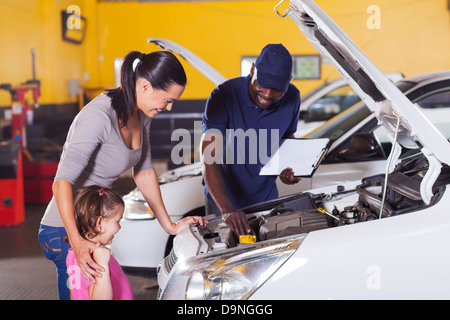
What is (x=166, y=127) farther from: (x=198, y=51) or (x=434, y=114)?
(x=434, y=114)

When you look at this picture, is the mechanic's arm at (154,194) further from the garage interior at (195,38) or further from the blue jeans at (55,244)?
the garage interior at (195,38)

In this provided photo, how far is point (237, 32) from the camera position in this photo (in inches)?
535

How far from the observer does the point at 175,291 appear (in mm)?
1887

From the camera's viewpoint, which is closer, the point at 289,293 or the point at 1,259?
the point at 289,293

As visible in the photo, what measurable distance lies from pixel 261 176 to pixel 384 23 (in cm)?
1151

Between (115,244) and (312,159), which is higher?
(312,159)

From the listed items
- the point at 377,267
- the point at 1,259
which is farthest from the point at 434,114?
the point at 1,259

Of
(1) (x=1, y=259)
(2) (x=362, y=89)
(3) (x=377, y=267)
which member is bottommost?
(1) (x=1, y=259)

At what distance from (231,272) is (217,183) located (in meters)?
0.91

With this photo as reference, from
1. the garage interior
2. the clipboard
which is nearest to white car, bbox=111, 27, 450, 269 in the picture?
the clipboard

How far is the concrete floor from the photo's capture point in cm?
380

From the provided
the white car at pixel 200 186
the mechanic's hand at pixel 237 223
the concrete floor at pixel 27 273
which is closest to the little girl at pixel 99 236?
the mechanic's hand at pixel 237 223

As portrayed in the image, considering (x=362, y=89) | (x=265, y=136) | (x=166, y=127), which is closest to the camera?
(x=362, y=89)

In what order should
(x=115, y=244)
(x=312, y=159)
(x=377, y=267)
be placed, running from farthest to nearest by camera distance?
(x=115, y=244) < (x=312, y=159) < (x=377, y=267)
